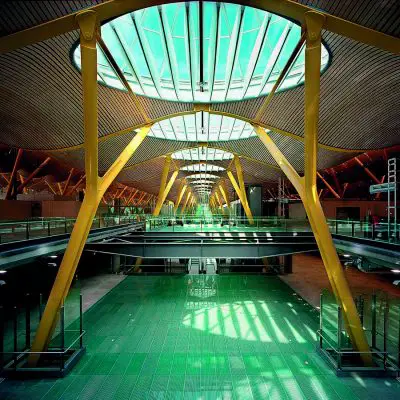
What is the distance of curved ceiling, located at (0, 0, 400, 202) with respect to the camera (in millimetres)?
9938

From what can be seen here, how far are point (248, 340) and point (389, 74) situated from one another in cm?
1447

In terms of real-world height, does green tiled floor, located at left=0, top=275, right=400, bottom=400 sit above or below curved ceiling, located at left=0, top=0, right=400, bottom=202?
below

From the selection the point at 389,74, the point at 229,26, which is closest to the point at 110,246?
the point at 229,26

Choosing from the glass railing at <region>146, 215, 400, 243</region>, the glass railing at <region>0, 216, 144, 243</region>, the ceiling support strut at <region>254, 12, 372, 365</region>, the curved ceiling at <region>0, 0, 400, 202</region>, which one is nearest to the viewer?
the curved ceiling at <region>0, 0, 400, 202</region>

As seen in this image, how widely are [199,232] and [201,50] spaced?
11.8 m

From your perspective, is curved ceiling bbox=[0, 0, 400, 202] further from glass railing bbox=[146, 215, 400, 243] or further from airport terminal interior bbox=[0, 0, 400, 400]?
glass railing bbox=[146, 215, 400, 243]

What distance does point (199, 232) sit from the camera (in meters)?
21.8

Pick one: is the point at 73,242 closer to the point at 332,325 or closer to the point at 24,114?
the point at 332,325

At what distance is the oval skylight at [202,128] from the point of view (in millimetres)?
29906

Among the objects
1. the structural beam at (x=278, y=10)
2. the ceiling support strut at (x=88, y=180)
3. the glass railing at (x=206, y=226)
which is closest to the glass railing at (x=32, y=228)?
the glass railing at (x=206, y=226)

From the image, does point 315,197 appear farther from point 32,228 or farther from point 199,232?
point 199,232

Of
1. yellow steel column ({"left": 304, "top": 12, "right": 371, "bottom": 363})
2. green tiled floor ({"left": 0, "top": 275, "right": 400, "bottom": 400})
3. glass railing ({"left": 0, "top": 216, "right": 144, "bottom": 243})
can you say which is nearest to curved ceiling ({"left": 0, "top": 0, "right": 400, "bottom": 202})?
yellow steel column ({"left": 304, "top": 12, "right": 371, "bottom": 363})

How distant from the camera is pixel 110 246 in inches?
668

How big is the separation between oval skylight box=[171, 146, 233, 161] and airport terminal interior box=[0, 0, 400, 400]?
15.7 meters
